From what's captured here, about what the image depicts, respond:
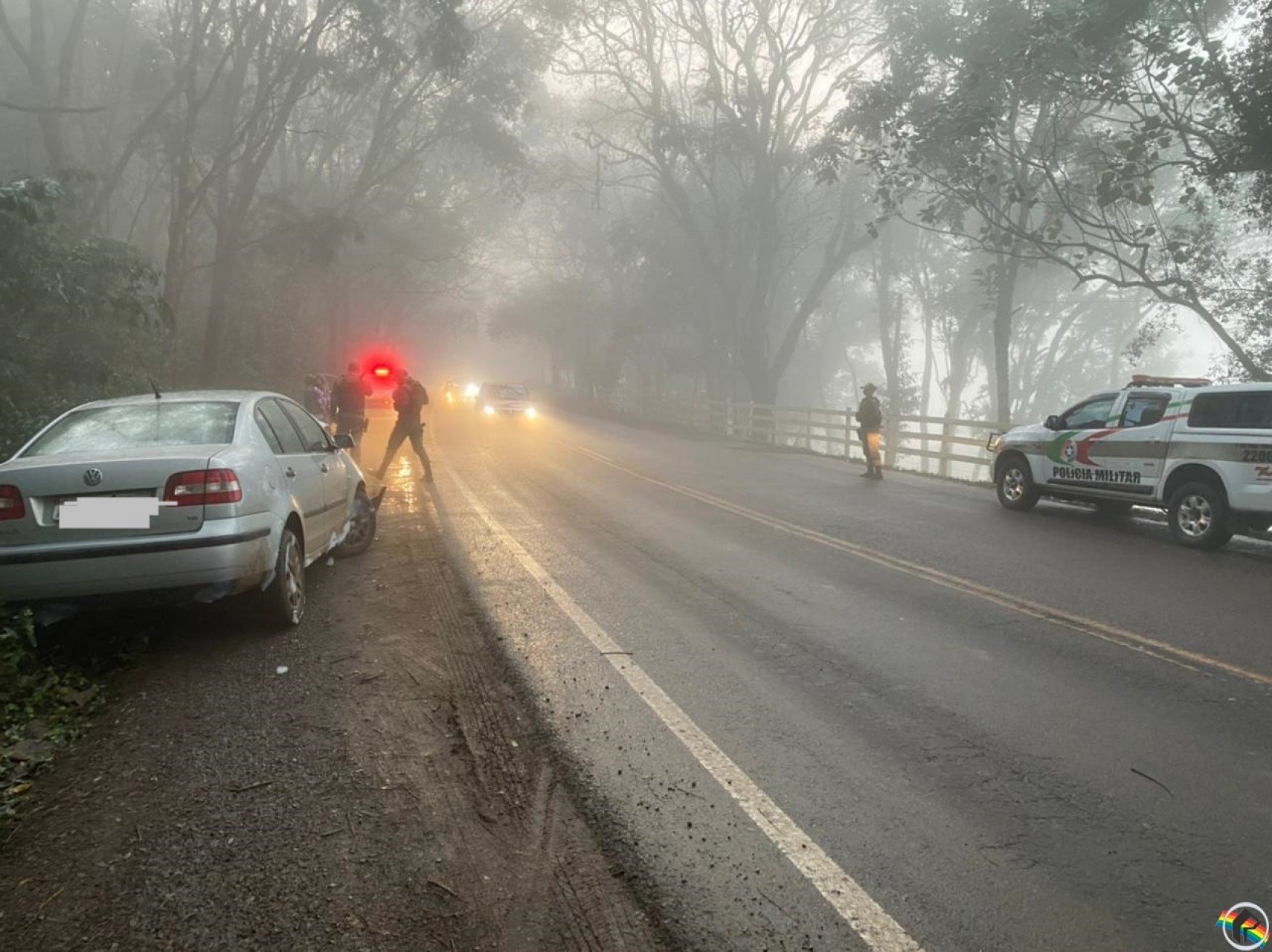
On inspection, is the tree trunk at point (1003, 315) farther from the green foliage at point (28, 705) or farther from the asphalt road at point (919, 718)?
the green foliage at point (28, 705)

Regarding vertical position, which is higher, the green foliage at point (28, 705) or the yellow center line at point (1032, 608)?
the yellow center line at point (1032, 608)

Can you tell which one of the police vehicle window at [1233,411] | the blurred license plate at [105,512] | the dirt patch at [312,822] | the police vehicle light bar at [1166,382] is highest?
the police vehicle light bar at [1166,382]

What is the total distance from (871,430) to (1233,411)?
720 centimetres

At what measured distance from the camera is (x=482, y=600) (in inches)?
267

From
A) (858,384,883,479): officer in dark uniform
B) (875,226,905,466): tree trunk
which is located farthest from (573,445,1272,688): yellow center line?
(875,226,905,466): tree trunk

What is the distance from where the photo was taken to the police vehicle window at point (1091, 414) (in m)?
11.1

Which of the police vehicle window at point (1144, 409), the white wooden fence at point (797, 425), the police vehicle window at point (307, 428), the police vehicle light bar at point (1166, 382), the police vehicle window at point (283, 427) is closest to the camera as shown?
the police vehicle window at point (283, 427)

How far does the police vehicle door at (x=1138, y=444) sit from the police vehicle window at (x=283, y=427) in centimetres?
899

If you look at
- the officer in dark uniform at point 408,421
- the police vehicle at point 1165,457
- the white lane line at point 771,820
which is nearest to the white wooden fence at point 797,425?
the police vehicle at point 1165,457

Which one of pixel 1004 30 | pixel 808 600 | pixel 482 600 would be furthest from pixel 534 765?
pixel 1004 30

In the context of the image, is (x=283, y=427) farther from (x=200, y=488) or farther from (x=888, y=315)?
(x=888, y=315)

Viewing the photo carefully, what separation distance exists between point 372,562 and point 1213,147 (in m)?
14.1

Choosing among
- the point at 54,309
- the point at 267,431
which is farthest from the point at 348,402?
the point at 267,431

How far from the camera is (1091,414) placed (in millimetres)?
11359
